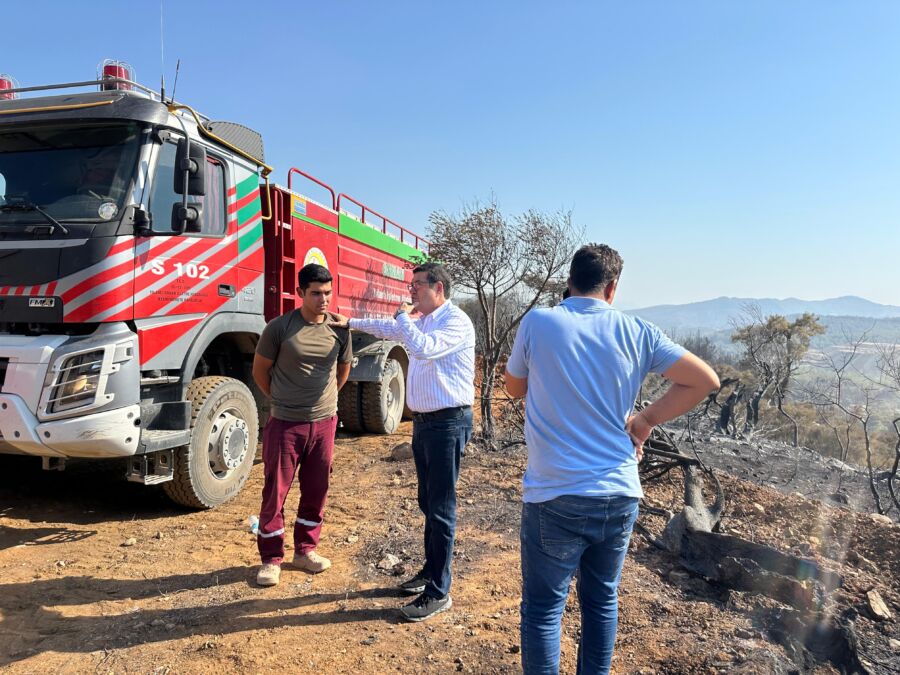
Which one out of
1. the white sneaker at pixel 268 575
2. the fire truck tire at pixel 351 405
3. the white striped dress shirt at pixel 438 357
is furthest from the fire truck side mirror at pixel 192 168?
the fire truck tire at pixel 351 405

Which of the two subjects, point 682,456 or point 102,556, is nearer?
point 102,556

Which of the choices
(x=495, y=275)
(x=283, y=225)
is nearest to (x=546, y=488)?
(x=283, y=225)

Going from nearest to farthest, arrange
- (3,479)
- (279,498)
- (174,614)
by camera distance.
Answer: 1. (174,614)
2. (279,498)
3. (3,479)

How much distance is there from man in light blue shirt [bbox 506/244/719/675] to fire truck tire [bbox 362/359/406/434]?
18.8 ft

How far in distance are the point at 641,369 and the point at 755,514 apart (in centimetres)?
369

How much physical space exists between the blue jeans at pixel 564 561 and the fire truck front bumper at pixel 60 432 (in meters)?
2.90

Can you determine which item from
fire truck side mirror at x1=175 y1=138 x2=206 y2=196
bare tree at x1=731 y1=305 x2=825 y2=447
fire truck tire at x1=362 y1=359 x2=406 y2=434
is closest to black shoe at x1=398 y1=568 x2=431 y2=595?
fire truck side mirror at x1=175 y1=138 x2=206 y2=196

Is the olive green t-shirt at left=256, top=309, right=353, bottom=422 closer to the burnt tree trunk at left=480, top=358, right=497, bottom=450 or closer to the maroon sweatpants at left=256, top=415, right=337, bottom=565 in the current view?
the maroon sweatpants at left=256, top=415, right=337, bottom=565

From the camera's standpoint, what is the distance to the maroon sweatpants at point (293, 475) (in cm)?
336

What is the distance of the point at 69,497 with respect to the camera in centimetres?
504

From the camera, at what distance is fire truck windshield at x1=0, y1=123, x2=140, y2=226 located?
3959mm

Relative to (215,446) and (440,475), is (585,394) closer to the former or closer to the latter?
(440,475)

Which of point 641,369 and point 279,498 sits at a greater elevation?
point 641,369

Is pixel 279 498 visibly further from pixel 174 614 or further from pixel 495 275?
pixel 495 275
